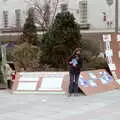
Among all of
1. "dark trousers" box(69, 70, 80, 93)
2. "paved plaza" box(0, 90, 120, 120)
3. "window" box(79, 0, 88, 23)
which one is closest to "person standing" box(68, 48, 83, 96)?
"dark trousers" box(69, 70, 80, 93)

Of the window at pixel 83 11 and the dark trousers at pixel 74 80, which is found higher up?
the window at pixel 83 11

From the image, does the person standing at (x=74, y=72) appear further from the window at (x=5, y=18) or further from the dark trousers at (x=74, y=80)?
the window at (x=5, y=18)

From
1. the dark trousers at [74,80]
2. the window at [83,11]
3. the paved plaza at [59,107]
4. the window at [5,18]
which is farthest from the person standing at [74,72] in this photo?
the window at [5,18]

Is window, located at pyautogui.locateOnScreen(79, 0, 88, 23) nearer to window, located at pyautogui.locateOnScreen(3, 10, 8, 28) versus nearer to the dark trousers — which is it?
window, located at pyautogui.locateOnScreen(3, 10, 8, 28)

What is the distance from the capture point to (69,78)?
18.3 meters

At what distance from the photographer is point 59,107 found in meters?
15.1

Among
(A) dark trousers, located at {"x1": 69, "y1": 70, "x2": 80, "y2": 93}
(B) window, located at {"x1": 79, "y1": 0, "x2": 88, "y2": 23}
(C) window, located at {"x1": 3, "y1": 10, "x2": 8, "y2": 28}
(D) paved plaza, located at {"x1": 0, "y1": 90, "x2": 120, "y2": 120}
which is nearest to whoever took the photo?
(D) paved plaza, located at {"x1": 0, "y1": 90, "x2": 120, "y2": 120}

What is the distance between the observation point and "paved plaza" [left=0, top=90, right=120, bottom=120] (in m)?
13.3

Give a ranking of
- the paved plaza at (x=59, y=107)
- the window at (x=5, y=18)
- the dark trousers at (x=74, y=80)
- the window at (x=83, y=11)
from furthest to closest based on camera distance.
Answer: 1. the window at (x=5, y=18)
2. the window at (x=83, y=11)
3. the dark trousers at (x=74, y=80)
4. the paved plaza at (x=59, y=107)

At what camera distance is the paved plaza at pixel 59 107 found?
13266 millimetres

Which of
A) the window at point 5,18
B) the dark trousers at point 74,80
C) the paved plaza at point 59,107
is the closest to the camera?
the paved plaza at point 59,107

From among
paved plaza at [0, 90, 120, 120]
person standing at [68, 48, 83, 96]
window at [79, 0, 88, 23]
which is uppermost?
window at [79, 0, 88, 23]

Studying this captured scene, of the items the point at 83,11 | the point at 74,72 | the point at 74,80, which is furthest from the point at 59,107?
the point at 83,11

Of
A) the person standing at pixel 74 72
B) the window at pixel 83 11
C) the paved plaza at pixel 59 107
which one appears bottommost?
the paved plaza at pixel 59 107
